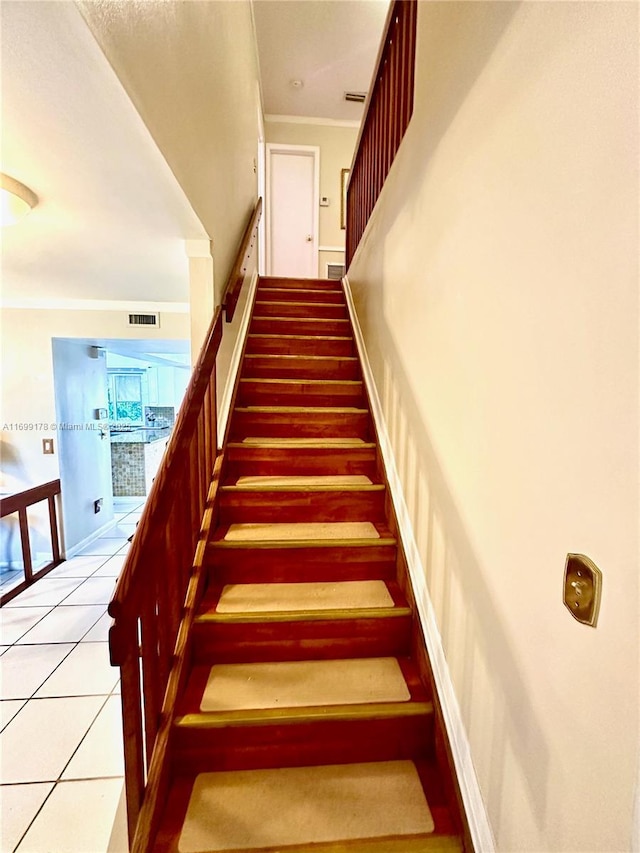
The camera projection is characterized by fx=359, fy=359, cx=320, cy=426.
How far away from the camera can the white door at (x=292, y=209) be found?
4965mm

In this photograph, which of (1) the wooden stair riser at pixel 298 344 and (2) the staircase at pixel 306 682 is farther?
(1) the wooden stair riser at pixel 298 344

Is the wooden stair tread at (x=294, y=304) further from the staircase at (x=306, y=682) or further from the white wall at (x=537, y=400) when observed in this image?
the white wall at (x=537, y=400)

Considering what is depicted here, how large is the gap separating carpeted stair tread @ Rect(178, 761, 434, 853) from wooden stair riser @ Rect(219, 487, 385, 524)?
0.93 meters

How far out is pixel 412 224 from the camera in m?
1.58

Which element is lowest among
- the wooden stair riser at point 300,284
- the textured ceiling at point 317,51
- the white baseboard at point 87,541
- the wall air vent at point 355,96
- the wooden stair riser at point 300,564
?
the white baseboard at point 87,541

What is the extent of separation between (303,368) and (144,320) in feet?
5.72

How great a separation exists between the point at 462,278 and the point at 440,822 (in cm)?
158

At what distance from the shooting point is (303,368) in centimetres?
271

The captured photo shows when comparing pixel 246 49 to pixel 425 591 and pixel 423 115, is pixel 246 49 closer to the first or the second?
pixel 423 115

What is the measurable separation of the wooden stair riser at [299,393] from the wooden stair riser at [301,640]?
1.45 m

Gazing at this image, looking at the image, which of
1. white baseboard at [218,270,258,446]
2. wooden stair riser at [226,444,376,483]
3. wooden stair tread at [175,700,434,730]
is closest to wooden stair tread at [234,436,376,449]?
wooden stair riser at [226,444,376,483]

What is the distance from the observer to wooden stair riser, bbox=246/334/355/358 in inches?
112

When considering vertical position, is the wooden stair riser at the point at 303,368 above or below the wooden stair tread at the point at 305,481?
above

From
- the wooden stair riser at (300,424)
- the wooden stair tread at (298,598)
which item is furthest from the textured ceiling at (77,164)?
the wooden stair tread at (298,598)
